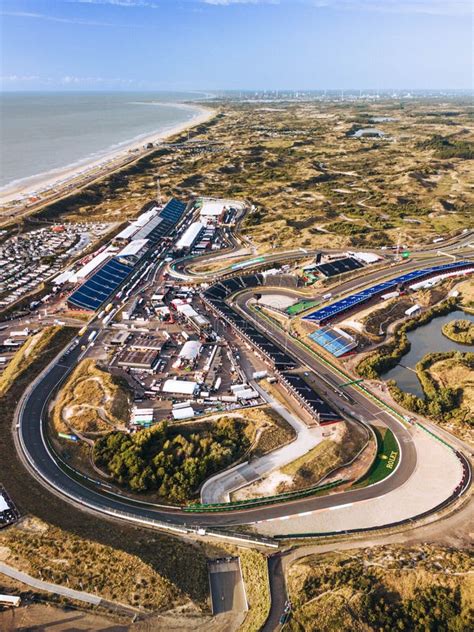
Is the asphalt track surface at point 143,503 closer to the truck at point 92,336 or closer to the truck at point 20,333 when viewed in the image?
the truck at point 92,336

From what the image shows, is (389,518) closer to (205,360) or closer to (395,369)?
(395,369)

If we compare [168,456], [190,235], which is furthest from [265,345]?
[190,235]

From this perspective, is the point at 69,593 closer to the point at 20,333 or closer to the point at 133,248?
the point at 20,333

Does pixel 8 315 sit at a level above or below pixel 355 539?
above

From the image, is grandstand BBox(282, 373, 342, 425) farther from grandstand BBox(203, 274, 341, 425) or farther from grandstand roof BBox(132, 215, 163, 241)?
grandstand roof BBox(132, 215, 163, 241)

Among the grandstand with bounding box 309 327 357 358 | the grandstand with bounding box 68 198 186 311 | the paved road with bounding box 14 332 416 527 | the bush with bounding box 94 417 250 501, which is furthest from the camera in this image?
the grandstand with bounding box 68 198 186 311

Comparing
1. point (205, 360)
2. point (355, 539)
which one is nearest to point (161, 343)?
point (205, 360)

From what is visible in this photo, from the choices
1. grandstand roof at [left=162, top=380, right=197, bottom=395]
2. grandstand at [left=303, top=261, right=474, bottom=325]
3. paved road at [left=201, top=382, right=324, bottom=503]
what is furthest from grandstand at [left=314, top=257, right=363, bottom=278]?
paved road at [left=201, top=382, right=324, bottom=503]
